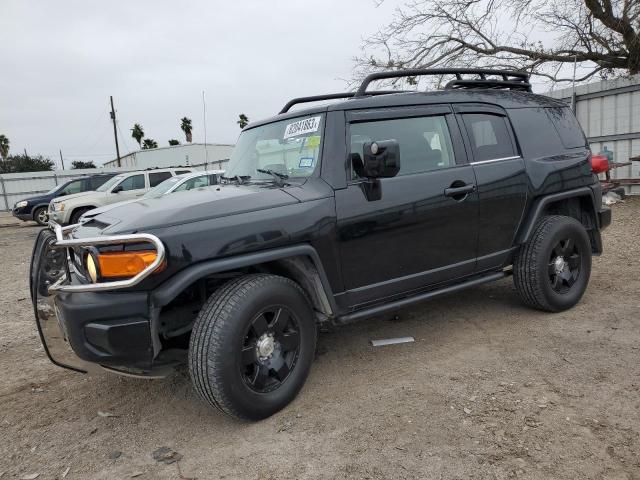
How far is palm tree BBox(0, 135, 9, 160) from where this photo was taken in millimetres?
55906

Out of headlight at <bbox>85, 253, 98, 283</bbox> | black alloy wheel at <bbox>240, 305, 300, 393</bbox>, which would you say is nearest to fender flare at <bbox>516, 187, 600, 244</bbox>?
black alloy wheel at <bbox>240, 305, 300, 393</bbox>

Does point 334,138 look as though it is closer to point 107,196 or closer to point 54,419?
point 54,419

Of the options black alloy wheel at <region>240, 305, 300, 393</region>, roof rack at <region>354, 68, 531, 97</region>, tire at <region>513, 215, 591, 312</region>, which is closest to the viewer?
black alloy wheel at <region>240, 305, 300, 393</region>

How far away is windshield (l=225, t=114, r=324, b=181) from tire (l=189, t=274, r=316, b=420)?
2.85ft

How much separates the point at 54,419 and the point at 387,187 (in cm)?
262

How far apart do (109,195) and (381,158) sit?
1171 cm

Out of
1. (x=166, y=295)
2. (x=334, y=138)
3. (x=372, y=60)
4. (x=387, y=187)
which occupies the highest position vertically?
(x=372, y=60)

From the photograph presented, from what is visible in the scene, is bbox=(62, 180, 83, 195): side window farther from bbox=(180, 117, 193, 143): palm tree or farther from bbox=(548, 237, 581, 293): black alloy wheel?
bbox=(180, 117, 193, 143): palm tree

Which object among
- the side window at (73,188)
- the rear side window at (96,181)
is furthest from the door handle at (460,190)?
the side window at (73,188)

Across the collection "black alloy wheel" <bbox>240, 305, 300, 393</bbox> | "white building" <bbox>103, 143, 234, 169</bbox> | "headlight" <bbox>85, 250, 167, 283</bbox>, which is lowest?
"black alloy wheel" <bbox>240, 305, 300, 393</bbox>

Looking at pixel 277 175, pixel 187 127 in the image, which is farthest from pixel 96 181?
pixel 187 127

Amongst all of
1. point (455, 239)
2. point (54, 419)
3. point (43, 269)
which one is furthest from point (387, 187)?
point (54, 419)

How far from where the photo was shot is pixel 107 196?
42.3 feet

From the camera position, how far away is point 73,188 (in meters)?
16.0
